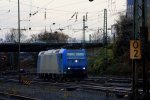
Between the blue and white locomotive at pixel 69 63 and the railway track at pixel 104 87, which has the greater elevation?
the blue and white locomotive at pixel 69 63

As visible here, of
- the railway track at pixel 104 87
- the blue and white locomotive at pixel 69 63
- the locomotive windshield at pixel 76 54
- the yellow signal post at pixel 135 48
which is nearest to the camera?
the yellow signal post at pixel 135 48

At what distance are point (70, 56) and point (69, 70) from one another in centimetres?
164

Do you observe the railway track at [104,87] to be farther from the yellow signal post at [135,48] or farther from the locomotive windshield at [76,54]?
the locomotive windshield at [76,54]

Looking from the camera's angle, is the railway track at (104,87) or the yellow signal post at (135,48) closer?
the yellow signal post at (135,48)

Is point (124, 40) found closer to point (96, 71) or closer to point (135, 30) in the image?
point (96, 71)

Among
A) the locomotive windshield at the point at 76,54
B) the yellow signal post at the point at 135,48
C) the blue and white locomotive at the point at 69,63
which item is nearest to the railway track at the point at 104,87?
the yellow signal post at the point at 135,48

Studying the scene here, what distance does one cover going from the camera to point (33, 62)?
14162 centimetres

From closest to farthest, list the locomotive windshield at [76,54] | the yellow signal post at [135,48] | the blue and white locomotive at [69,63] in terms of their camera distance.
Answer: the yellow signal post at [135,48] → the blue and white locomotive at [69,63] → the locomotive windshield at [76,54]

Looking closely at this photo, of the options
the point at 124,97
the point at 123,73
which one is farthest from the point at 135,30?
the point at 123,73

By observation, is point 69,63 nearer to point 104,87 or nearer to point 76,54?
point 76,54

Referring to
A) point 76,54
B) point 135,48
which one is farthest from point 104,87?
point 76,54

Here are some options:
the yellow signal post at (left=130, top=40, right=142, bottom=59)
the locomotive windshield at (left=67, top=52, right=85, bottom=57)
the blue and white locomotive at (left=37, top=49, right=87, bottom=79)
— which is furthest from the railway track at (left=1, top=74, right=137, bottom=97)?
the locomotive windshield at (left=67, top=52, right=85, bottom=57)

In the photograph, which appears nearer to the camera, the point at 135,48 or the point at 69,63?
the point at 135,48

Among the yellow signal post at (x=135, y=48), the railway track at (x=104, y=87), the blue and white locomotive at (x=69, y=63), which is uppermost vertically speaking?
the yellow signal post at (x=135, y=48)
